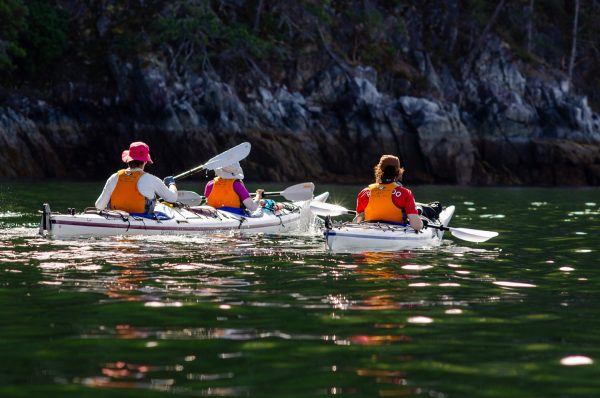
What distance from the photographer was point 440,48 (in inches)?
2255

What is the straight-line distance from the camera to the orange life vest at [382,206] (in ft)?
44.9

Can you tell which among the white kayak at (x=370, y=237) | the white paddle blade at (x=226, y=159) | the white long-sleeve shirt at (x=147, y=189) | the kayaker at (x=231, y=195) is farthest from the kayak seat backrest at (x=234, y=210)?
the white kayak at (x=370, y=237)

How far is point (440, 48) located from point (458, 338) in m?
51.3

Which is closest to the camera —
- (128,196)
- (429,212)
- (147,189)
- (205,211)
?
(147,189)

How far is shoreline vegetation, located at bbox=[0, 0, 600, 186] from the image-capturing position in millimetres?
46125

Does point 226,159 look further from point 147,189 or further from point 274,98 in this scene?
point 274,98

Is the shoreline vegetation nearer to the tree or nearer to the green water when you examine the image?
the tree

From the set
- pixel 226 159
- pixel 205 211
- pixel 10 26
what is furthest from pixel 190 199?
pixel 10 26

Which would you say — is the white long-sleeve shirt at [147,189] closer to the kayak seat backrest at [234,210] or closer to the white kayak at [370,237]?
the kayak seat backrest at [234,210]

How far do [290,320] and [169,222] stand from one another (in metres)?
7.57

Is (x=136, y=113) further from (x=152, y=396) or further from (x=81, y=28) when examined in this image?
(x=152, y=396)

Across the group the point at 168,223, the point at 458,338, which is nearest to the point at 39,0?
the point at 168,223

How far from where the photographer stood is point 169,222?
15383mm

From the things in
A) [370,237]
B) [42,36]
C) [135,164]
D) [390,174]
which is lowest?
[370,237]
